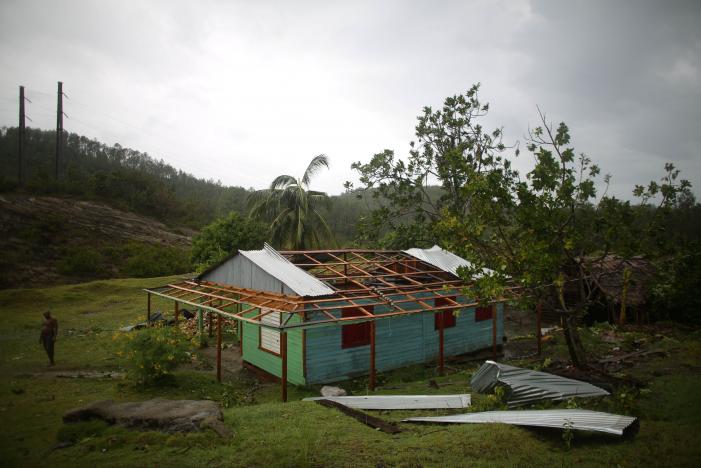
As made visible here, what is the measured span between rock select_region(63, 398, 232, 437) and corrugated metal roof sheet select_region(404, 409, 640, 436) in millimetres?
3909

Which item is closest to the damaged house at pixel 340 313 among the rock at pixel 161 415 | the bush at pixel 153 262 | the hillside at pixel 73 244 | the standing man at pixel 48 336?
the rock at pixel 161 415

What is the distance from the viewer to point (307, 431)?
7762mm

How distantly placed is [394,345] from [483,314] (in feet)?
17.5

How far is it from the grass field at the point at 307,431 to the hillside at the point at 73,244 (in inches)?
839

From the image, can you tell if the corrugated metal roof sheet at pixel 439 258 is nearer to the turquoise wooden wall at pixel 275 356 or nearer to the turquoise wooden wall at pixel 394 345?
the turquoise wooden wall at pixel 394 345

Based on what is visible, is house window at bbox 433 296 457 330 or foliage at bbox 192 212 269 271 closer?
house window at bbox 433 296 457 330

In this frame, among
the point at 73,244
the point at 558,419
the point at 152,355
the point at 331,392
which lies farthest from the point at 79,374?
the point at 73,244

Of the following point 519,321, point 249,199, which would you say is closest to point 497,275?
point 519,321

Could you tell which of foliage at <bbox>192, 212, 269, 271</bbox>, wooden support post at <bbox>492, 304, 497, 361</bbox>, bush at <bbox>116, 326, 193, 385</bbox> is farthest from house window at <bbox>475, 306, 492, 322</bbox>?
foliage at <bbox>192, 212, 269, 271</bbox>

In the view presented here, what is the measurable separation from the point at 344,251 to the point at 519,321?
13224 mm

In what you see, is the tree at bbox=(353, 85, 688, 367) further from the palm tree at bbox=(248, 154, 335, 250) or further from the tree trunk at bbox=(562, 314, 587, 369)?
the palm tree at bbox=(248, 154, 335, 250)

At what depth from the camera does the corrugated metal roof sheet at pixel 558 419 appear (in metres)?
7.23

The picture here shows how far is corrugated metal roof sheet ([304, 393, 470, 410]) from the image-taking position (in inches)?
383

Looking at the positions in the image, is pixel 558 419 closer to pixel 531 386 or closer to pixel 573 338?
pixel 531 386
